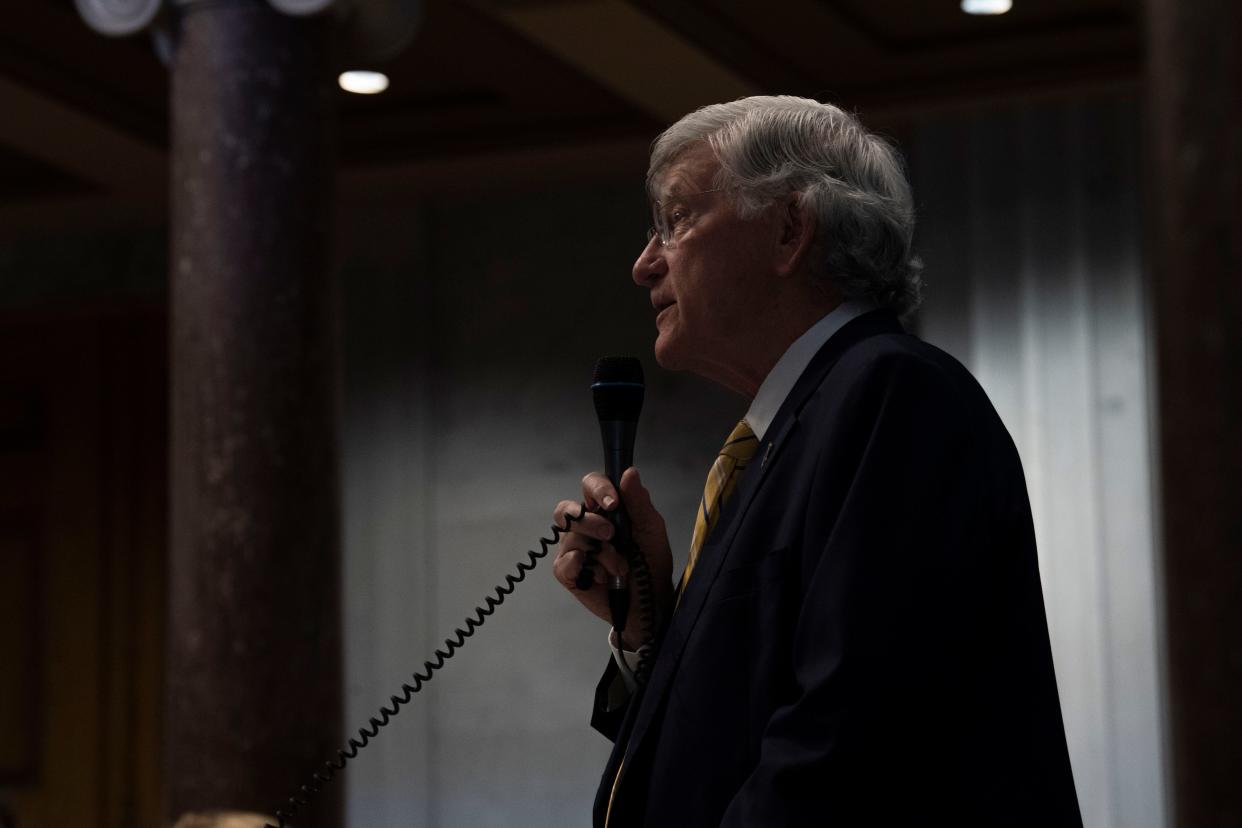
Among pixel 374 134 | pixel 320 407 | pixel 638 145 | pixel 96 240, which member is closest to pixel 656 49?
pixel 638 145

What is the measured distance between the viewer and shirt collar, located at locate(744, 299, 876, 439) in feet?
7.32

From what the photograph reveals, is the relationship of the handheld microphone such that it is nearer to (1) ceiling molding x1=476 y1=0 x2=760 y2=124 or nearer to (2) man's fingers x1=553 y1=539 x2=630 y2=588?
(2) man's fingers x1=553 y1=539 x2=630 y2=588

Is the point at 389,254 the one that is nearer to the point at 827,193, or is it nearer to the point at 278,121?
the point at 278,121

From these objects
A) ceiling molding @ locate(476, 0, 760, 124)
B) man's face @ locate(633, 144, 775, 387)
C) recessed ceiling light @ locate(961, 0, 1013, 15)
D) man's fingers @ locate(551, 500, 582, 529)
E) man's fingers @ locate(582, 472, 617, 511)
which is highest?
recessed ceiling light @ locate(961, 0, 1013, 15)

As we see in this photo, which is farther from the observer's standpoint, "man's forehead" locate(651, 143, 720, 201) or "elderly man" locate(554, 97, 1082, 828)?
"man's forehead" locate(651, 143, 720, 201)

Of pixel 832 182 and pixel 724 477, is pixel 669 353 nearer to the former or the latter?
pixel 724 477

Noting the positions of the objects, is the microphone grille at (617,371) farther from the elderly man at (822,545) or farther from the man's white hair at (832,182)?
the man's white hair at (832,182)

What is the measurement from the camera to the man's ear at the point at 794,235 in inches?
89.0

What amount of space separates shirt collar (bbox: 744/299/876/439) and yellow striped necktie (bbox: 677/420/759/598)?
5 centimetres

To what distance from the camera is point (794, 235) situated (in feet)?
7.48

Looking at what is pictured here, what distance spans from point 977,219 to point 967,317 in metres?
0.42

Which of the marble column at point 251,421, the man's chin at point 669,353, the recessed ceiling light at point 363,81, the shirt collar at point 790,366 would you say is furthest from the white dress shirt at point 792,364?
the recessed ceiling light at point 363,81

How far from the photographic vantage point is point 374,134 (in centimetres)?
801

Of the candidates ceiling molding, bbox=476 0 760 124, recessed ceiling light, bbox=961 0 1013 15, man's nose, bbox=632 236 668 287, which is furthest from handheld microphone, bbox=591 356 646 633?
recessed ceiling light, bbox=961 0 1013 15
